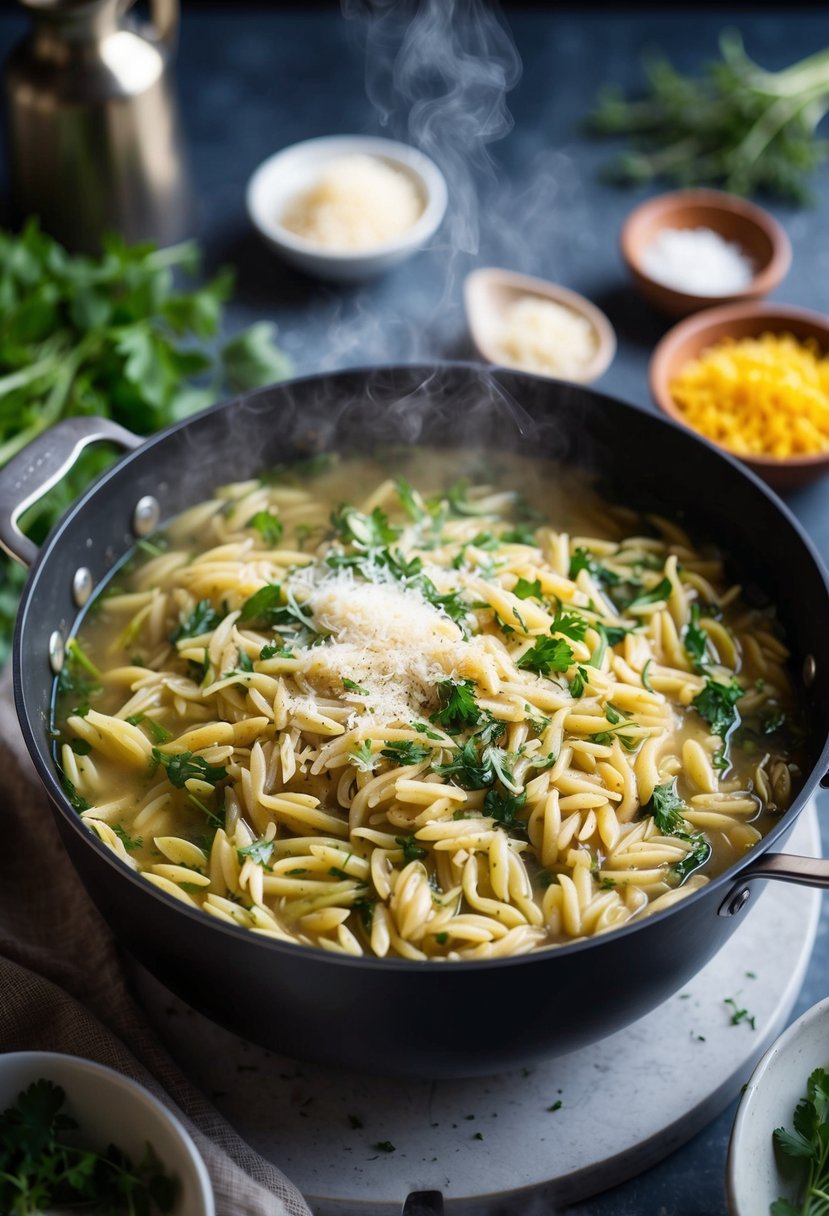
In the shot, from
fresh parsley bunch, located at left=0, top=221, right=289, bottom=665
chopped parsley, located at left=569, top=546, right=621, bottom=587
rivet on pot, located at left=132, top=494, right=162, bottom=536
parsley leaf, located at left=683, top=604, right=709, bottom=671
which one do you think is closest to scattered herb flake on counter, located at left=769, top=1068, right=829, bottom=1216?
parsley leaf, located at left=683, top=604, right=709, bottom=671

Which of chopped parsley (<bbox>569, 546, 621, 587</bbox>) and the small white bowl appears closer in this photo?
chopped parsley (<bbox>569, 546, 621, 587</bbox>)

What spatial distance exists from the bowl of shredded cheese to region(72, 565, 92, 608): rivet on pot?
83.2 inches

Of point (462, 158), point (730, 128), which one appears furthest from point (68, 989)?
point (730, 128)

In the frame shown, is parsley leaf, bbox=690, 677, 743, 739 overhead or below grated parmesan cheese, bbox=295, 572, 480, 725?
below

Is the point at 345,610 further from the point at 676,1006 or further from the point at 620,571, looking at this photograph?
the point at 676,1006

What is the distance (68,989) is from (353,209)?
12.7 ft

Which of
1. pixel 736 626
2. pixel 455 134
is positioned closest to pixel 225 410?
pixel 736 626

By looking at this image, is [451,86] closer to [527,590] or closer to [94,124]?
[94,124]

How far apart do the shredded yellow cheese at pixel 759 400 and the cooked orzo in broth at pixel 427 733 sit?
1148mm

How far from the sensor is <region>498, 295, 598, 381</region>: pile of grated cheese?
5.33 metres

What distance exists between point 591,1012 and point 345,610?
120 centimetres

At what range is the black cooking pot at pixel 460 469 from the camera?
8.59ft

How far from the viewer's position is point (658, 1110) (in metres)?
3.19

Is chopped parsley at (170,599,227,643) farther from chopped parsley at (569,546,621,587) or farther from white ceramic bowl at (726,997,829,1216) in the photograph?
white ceramic bowl at (726,997,829,1216)
